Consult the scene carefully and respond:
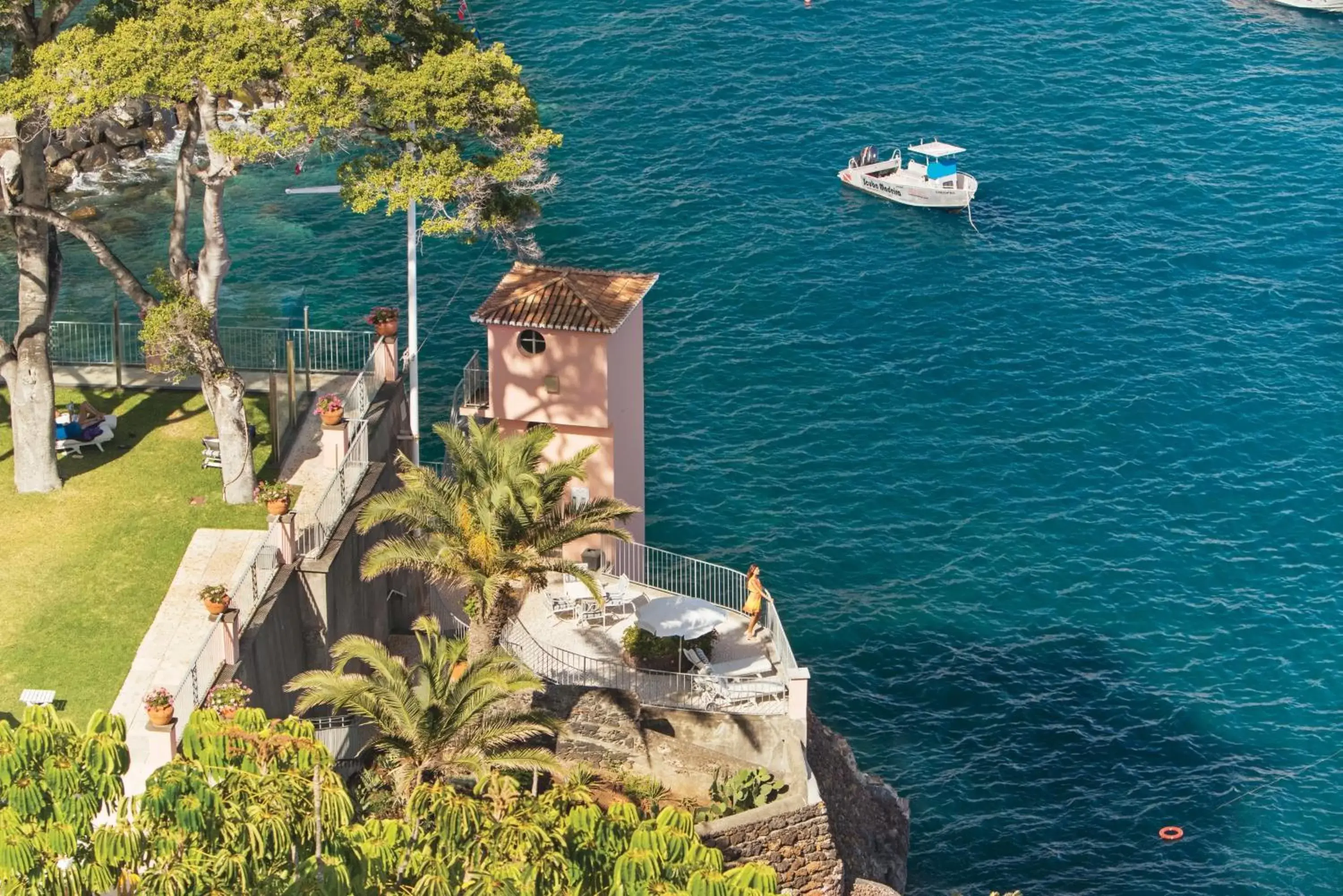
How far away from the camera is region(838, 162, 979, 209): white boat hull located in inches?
3167

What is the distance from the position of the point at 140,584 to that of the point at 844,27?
64.1 metres

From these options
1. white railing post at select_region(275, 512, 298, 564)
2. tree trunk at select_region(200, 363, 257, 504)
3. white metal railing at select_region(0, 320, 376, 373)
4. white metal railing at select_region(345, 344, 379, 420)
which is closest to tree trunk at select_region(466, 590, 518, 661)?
white railing post at select_region(275, 512, 298, 564)

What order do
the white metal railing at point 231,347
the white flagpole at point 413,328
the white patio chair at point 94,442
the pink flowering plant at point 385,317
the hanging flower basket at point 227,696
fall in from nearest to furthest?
the hanging flower basket at point 227,696
the white patio chair at point 94,442
the white flagpole at point 413,328
the pink flowering plant at point 385,317
the white metal railing at point 231,347

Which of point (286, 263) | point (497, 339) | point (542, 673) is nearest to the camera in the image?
point (542, 673)

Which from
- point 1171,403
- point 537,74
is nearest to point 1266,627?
point 1171,403

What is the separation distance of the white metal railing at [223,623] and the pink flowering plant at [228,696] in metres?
0.40

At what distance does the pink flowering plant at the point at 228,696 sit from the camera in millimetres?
35000

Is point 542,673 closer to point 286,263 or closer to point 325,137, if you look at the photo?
point 325,137

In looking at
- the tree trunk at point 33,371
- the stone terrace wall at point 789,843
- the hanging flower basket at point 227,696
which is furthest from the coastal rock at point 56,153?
the stone terrace wall at point 789,843

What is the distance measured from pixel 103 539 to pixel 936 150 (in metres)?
49.4

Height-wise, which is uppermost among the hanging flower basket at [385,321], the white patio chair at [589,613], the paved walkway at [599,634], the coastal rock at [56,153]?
the hanging flower basket at [385,321]

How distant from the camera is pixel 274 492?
3919 centimetres

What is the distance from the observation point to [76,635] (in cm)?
3831

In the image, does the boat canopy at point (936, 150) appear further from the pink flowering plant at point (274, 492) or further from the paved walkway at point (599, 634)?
the pink flowering plant at point (274, 492)
